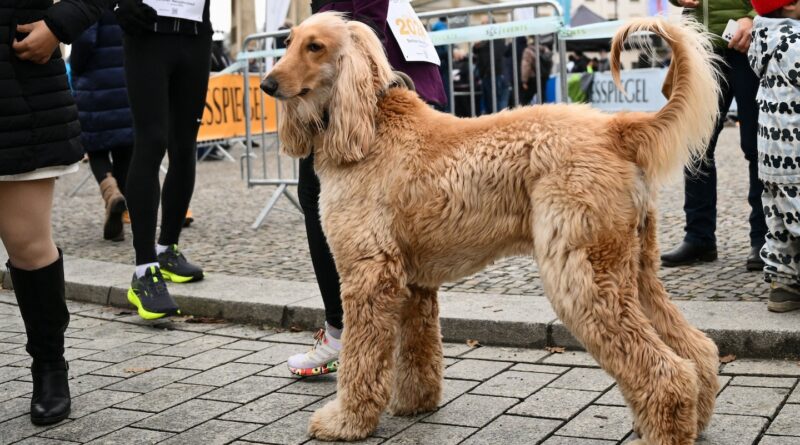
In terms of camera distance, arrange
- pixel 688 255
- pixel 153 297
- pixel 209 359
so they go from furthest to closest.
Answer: pixel 688 255
pixel 153 297
pixel 209 359

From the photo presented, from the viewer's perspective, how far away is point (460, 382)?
13.8 feet

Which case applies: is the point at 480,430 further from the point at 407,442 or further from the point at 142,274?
the point at 142,274

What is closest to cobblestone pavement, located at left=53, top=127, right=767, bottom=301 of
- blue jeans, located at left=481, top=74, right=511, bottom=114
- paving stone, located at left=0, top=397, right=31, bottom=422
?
blue jeans, located at left=481, top=74, right=511, bottom=114

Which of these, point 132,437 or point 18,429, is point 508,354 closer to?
point 132,437

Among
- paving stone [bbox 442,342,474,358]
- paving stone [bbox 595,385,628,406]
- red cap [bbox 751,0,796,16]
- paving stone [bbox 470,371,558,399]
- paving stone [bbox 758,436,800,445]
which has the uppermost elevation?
red cap [bbox 751,0,796,16]

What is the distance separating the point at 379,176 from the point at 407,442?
0.95 metres

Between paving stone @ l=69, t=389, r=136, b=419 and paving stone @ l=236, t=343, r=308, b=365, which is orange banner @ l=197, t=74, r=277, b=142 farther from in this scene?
paving stone @ l=69, t=389, r=136, b=419

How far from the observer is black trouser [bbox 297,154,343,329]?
4.12 m

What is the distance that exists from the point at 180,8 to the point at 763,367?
3.55m

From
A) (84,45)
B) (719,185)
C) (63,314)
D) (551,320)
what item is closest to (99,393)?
(63,314)

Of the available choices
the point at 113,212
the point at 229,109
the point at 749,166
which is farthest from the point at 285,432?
the point at 229,109

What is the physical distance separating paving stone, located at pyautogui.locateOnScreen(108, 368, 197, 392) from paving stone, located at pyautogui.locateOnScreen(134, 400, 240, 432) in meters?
0.34

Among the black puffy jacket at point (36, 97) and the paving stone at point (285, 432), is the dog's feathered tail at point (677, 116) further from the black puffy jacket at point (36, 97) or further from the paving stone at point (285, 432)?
the black puffy jacket at point (36, 97)

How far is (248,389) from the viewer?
4227mm
